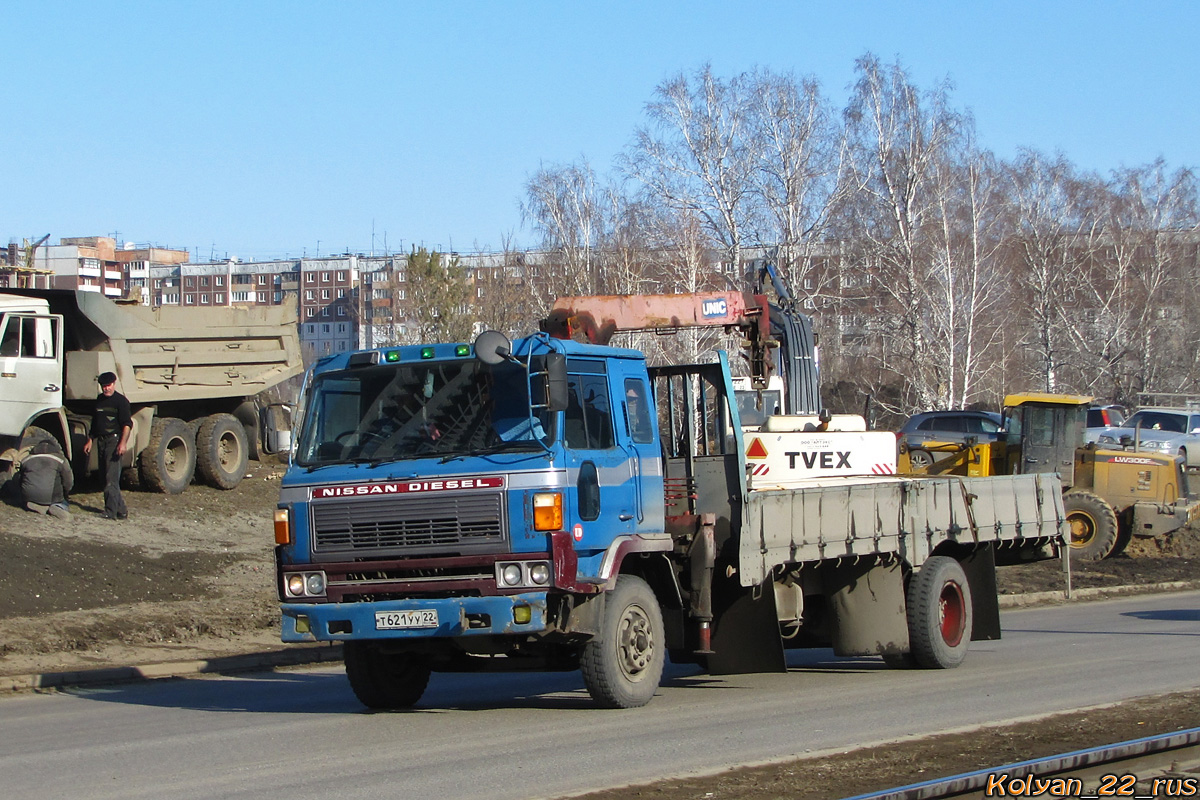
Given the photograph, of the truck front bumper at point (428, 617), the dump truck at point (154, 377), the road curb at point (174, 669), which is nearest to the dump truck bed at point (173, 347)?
the dump truck at point (154, 377)

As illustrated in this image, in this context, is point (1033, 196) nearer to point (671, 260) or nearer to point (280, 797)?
point (671, 260)

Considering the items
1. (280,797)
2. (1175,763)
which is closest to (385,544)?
(280,797)

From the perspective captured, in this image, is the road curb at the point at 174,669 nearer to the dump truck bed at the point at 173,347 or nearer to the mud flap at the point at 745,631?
the mud flap at the point at 745,631

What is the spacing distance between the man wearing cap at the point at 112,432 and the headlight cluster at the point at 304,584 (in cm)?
981

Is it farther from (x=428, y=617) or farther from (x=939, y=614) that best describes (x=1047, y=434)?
(x=428, y=617)

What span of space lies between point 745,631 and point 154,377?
41.9ft

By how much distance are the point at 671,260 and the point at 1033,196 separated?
18294 mm

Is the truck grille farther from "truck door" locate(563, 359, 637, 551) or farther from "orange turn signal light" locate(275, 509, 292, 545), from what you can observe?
"truck door" locate(563, 359, 637, 551)

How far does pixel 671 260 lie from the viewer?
137ft

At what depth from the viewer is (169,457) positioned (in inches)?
821

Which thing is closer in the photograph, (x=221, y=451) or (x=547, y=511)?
→ (x=547, y=511)

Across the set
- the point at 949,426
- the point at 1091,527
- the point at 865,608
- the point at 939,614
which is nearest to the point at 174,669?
the point at 865,608

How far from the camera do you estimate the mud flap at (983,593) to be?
12.7 metres

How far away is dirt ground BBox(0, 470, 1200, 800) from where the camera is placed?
7.21m
